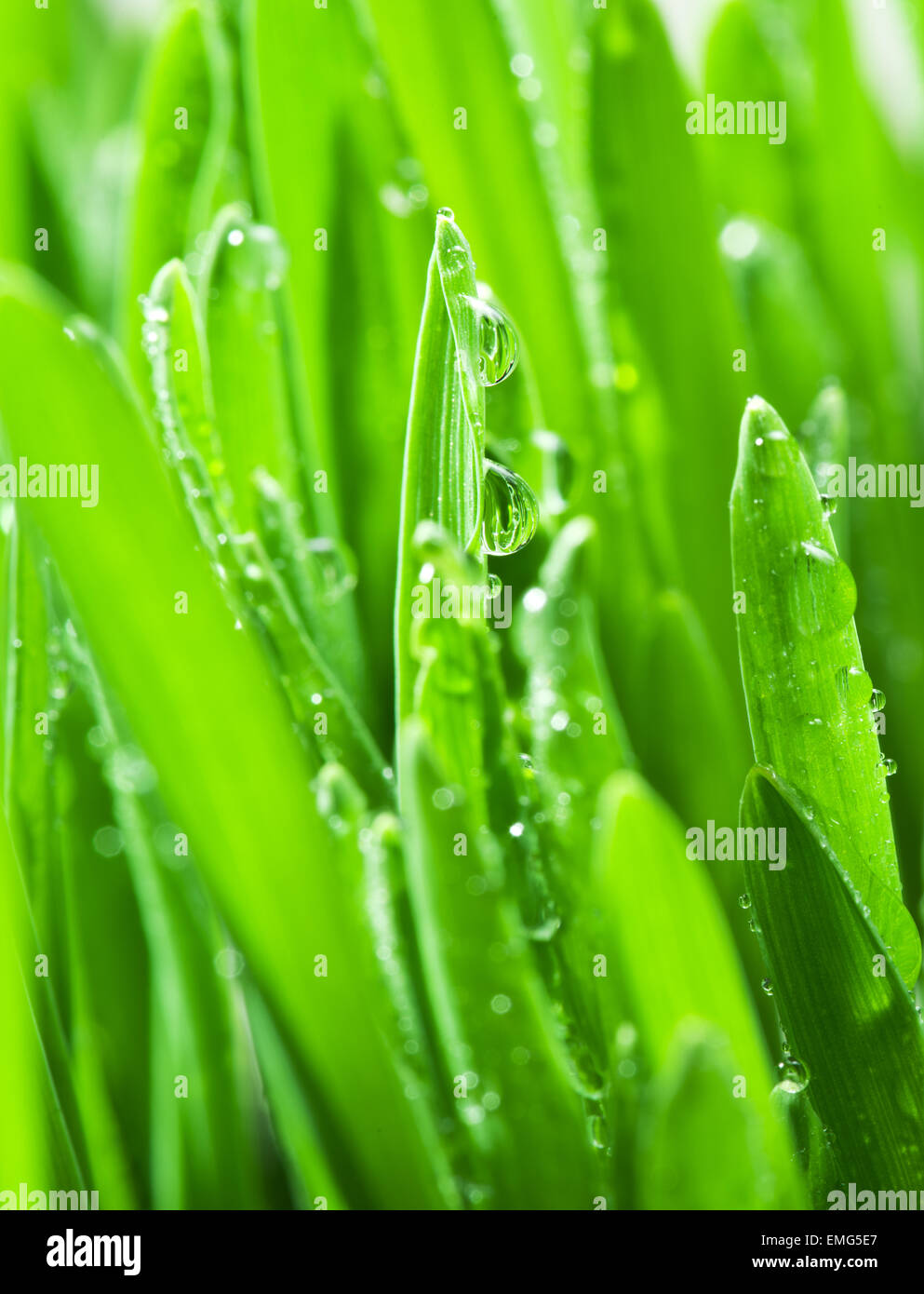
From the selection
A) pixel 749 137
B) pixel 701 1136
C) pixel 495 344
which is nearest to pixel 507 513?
pixel 495 344

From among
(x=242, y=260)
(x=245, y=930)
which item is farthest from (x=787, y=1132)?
(x=242, y=260)

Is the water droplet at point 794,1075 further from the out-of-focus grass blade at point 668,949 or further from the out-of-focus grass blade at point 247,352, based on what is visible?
the out-of-focus grass blade at point 247,352

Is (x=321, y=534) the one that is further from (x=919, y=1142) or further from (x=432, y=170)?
(x=919, y=1142)

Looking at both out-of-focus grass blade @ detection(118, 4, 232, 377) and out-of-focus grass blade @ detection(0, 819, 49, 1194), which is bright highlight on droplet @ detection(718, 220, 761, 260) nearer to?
out-of-focus grass blade @ detection(118, 4, 232, 377)

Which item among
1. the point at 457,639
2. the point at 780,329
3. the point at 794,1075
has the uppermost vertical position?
the point at 780,329

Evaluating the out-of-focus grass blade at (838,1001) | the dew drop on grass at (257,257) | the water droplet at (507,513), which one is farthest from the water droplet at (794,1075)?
the dew drop on grass at (257,257)

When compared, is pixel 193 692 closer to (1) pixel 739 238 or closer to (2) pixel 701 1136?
(2) pixel 701 1136

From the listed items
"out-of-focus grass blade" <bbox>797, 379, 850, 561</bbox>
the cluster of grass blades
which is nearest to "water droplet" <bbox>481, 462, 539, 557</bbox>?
the cluster of grass blades
